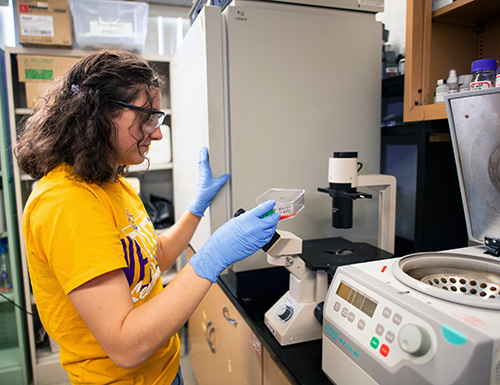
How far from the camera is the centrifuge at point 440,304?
1.88ft

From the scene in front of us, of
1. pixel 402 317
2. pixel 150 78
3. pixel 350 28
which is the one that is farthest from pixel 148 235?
pixel 350 28

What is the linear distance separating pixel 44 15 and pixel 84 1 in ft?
0.80

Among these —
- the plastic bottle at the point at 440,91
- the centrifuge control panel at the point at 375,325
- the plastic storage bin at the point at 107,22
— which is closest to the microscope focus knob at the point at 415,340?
the centrifuge control panel at the point at 375,325

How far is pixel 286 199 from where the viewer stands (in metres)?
1.24

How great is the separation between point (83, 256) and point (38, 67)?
1.81 m

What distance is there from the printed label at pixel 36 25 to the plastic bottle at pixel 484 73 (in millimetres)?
2120

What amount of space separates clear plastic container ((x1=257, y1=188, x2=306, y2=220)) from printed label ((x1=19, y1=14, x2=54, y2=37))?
1695 millimetres

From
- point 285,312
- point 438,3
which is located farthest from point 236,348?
point 438,3

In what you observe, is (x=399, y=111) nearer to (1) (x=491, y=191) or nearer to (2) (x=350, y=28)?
(2) (x=350, y=28)

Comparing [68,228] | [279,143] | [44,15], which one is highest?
[44,15]

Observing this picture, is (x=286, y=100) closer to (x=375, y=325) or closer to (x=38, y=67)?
(x=375, y=325)

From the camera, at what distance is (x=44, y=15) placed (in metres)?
2.04

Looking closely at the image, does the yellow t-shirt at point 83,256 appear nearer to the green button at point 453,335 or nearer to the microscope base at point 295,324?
the microscope base at point 295,324

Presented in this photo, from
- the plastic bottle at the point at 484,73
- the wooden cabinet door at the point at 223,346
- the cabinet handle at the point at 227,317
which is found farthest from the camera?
the cabinet handle at the point at 227,317
